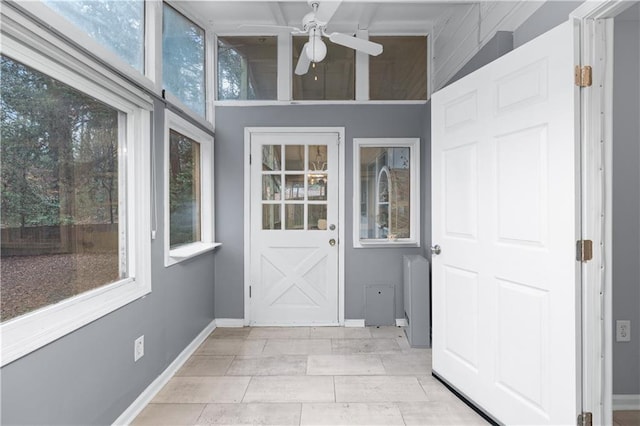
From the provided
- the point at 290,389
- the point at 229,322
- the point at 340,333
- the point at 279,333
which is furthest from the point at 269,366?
the point at 229,322

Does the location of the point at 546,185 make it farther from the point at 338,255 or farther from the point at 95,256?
the point at 95,256

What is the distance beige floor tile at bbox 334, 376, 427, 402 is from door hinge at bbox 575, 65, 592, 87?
6.43 feet

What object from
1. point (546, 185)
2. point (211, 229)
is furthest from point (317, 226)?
point (546, 185)

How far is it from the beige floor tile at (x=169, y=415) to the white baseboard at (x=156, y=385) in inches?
1.5

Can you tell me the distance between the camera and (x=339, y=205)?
3.35 m

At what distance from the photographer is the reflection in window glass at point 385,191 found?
338cm

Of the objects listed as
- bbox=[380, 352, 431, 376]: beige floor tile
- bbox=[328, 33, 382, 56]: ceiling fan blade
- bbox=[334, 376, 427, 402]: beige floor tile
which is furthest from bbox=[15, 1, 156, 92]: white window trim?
bbox=[380, 352, 431, 376]: beige floor tile

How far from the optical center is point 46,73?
1.36 m

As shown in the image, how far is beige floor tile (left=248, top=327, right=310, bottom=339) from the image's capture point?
3.07 m

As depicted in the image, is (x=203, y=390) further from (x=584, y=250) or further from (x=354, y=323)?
(x=584, y=250)

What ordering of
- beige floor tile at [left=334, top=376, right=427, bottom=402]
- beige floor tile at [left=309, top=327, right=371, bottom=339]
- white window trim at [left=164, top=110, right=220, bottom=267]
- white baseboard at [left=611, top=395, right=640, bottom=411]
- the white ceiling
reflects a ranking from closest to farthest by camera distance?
1. white baseboard at [left=611, top=395, right=640, bottom=411]
2. beige floor tile at [left=334, top=376, right=427, bottom=402]
3. white window trim at [left=164, top=110, right=220, bottom=267]
4. the white ceiling
5. beige floor tile at [left=309, top=327, right=371, bottom=339]

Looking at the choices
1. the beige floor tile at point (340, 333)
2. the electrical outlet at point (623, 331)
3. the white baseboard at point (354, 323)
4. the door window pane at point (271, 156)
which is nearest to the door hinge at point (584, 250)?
the electrical outlet at point (623, 331)

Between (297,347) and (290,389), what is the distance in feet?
2.19

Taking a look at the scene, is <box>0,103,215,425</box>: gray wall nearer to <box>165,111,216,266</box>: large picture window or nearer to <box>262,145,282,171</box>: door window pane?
<box>165,111,216,266</box>: large picture window
